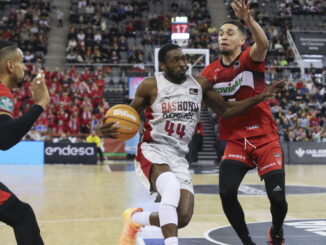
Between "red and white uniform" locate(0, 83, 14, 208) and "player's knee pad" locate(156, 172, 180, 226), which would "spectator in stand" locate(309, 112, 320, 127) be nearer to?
"player's knee pad" locate(156, 172, 180, 226)

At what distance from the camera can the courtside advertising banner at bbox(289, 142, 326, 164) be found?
61.2 ft

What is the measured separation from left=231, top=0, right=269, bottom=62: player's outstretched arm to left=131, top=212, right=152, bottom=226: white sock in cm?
186

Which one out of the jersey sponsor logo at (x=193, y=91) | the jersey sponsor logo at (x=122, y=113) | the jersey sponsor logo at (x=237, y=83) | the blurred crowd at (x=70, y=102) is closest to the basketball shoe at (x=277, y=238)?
the jersey sponsor logo at (x=237, y=83)

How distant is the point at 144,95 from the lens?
14.8 ft

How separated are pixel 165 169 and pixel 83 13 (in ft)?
76.6

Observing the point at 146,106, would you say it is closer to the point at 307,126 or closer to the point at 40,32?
the point at 307,126

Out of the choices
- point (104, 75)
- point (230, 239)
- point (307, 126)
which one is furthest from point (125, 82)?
point (230, 239)

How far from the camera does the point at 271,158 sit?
465cm

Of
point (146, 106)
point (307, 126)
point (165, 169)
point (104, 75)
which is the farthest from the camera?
point (104, 75)

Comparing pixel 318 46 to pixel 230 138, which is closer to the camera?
pixel 230 138

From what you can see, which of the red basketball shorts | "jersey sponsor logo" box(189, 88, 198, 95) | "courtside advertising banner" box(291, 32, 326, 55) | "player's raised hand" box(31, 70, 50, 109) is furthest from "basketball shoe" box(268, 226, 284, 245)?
"courtside advertising banner" box(291, 32, 326, 55)

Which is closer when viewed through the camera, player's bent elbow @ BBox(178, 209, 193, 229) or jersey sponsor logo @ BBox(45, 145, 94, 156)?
player's bent elbow @ BBox(178, 209, 193, 229)

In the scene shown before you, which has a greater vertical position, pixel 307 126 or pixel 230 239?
pixel 230 239

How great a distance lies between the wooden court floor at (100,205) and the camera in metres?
5.61
